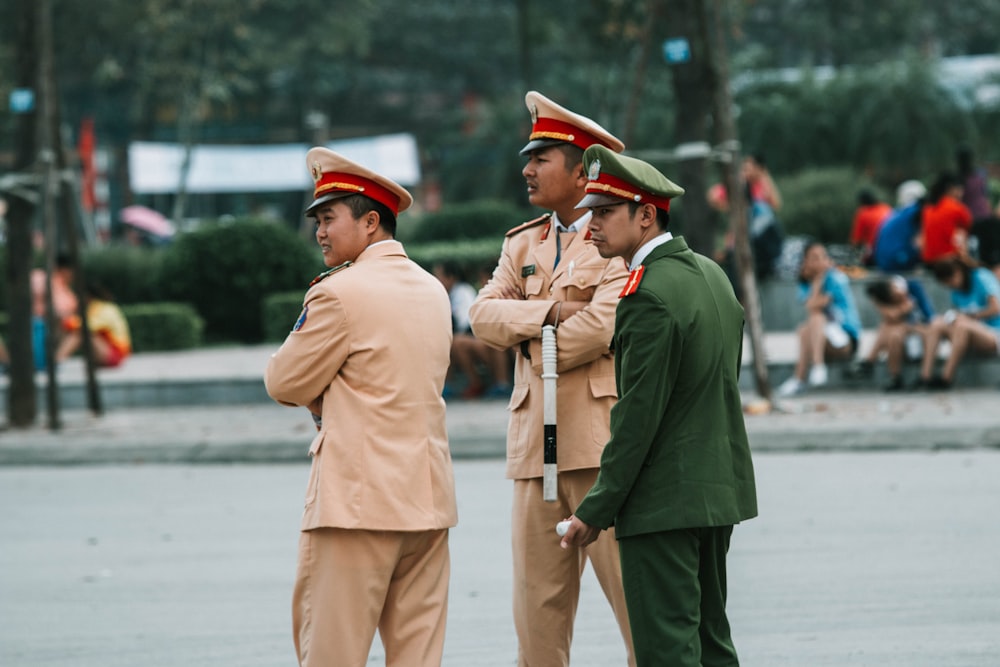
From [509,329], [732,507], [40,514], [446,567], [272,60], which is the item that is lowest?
[40,514]

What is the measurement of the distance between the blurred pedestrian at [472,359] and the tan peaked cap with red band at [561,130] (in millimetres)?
9148

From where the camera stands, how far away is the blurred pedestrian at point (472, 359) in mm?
14219

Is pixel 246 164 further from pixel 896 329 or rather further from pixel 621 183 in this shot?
pixel 621 183

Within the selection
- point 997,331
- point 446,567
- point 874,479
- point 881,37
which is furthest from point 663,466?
point 881,37

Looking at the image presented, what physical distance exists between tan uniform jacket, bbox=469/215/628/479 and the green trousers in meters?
0.71

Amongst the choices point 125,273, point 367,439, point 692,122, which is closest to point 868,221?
point 692,122

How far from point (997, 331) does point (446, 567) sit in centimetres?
1004

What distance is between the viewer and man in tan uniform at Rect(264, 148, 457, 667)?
4277 millimetres

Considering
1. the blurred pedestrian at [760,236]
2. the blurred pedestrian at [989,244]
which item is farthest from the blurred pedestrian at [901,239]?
the blurred pedestrian at [989,244]

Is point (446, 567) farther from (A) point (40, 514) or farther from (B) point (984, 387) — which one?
(B) point (984, 387)

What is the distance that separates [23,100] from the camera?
1301cm

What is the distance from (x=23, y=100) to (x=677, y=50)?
565cm

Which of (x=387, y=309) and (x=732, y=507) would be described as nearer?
(x=732, y=507)

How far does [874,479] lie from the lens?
31.4 feet
